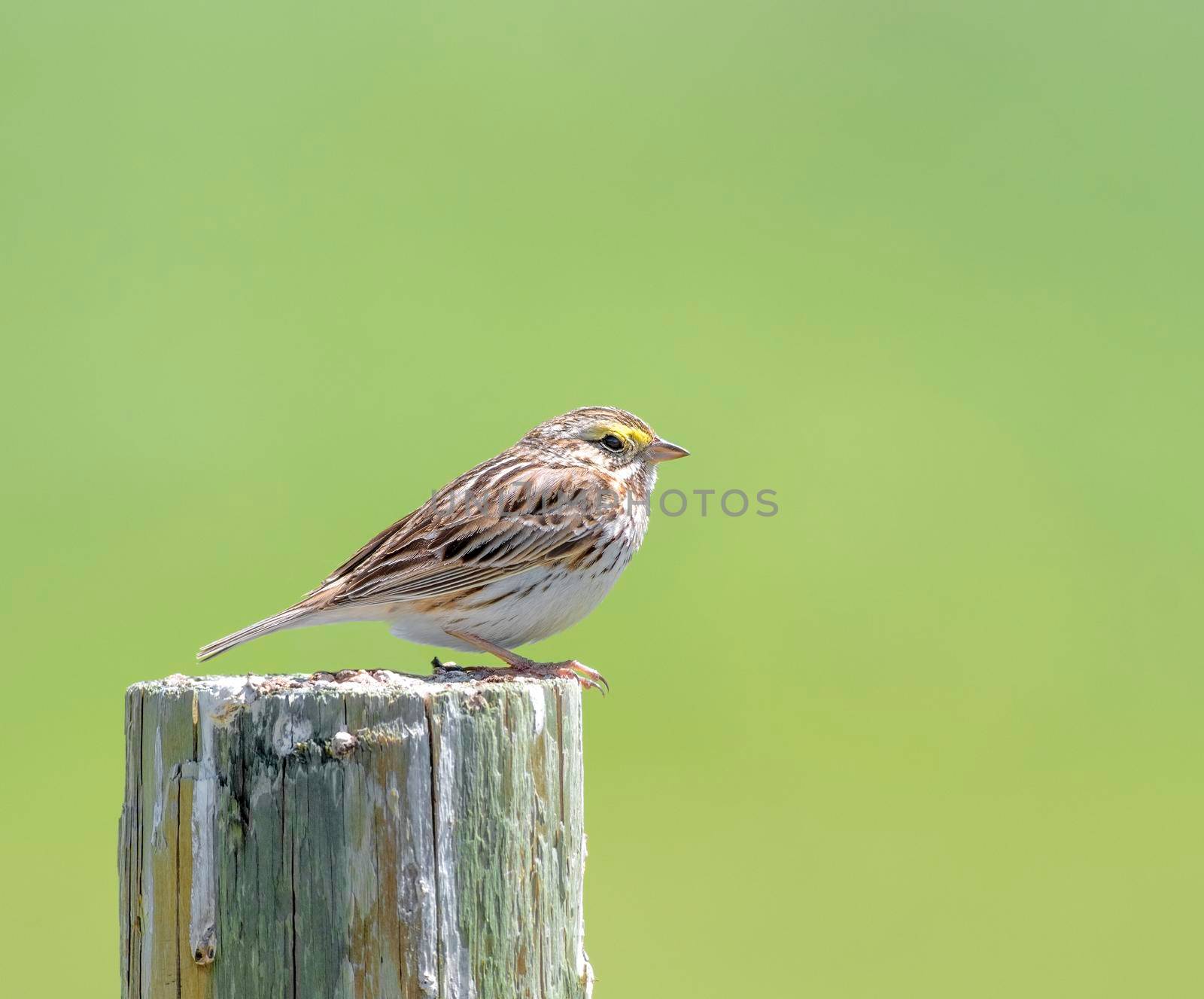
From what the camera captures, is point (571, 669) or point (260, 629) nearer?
point (260, 629)

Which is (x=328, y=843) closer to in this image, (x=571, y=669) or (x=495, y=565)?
(x=571, y=669)

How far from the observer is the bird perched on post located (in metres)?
6.06

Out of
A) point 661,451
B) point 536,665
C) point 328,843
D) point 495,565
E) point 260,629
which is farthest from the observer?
point 661,451

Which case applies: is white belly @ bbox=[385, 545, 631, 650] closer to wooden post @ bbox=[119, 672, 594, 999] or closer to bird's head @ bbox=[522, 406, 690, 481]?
bird's head @ bbox=[522, 406, 690, 481]

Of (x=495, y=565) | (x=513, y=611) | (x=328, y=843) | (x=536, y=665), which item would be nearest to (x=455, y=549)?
(x=495, y=565)

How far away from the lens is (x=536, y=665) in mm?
5766

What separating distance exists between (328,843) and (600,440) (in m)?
3.91

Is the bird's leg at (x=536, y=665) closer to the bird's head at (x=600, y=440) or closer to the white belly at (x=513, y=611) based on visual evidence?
the white belly at (x=513, y=611)

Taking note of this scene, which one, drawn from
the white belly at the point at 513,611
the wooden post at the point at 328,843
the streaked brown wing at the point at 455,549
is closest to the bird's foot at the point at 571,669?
the white belly at the point at 513,611

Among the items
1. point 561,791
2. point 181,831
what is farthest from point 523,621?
point 181,831

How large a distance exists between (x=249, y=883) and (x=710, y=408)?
13.6 metres

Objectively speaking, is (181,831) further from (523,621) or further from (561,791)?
(523,621)

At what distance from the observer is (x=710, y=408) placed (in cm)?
1686

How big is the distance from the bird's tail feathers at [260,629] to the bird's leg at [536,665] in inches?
27.5
